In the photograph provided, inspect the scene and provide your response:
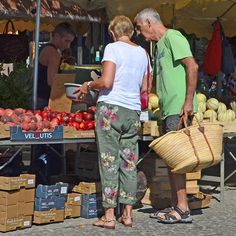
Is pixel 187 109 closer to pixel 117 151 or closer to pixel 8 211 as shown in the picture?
pixel 117 151

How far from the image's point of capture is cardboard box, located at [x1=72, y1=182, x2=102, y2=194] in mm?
6658

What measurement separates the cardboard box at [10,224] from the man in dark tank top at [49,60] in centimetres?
176

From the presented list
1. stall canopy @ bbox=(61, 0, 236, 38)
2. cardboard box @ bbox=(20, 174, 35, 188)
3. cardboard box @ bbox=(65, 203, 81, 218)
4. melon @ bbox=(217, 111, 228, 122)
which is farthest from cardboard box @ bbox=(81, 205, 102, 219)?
stall canopy @ bbox=(61, 0, 236, 38)

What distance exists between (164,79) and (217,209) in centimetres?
175

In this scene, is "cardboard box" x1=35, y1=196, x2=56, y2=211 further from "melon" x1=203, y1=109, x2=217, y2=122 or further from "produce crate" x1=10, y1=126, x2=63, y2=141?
"melon" x1=203, y1=109, x2=217, y2=122

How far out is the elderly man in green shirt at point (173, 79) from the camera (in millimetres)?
6277

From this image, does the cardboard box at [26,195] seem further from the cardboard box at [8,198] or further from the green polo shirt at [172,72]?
the green polo shirt at [172,72]

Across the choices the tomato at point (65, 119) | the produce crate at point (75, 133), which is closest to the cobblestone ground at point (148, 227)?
the produce crate at point (75, 133)

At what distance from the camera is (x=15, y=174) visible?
20.9ft

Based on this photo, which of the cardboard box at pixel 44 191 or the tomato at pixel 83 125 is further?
the tomato at pixel 83 125

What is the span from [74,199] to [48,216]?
0.39 meters

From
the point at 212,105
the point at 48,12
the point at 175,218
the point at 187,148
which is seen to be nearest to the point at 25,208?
the point at 175,218

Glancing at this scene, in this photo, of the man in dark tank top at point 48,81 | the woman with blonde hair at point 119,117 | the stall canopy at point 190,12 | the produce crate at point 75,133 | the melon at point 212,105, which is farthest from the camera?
the stall canopy at point 190,12

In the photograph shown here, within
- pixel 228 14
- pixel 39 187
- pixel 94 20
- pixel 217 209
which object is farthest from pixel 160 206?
pixel 228 14
